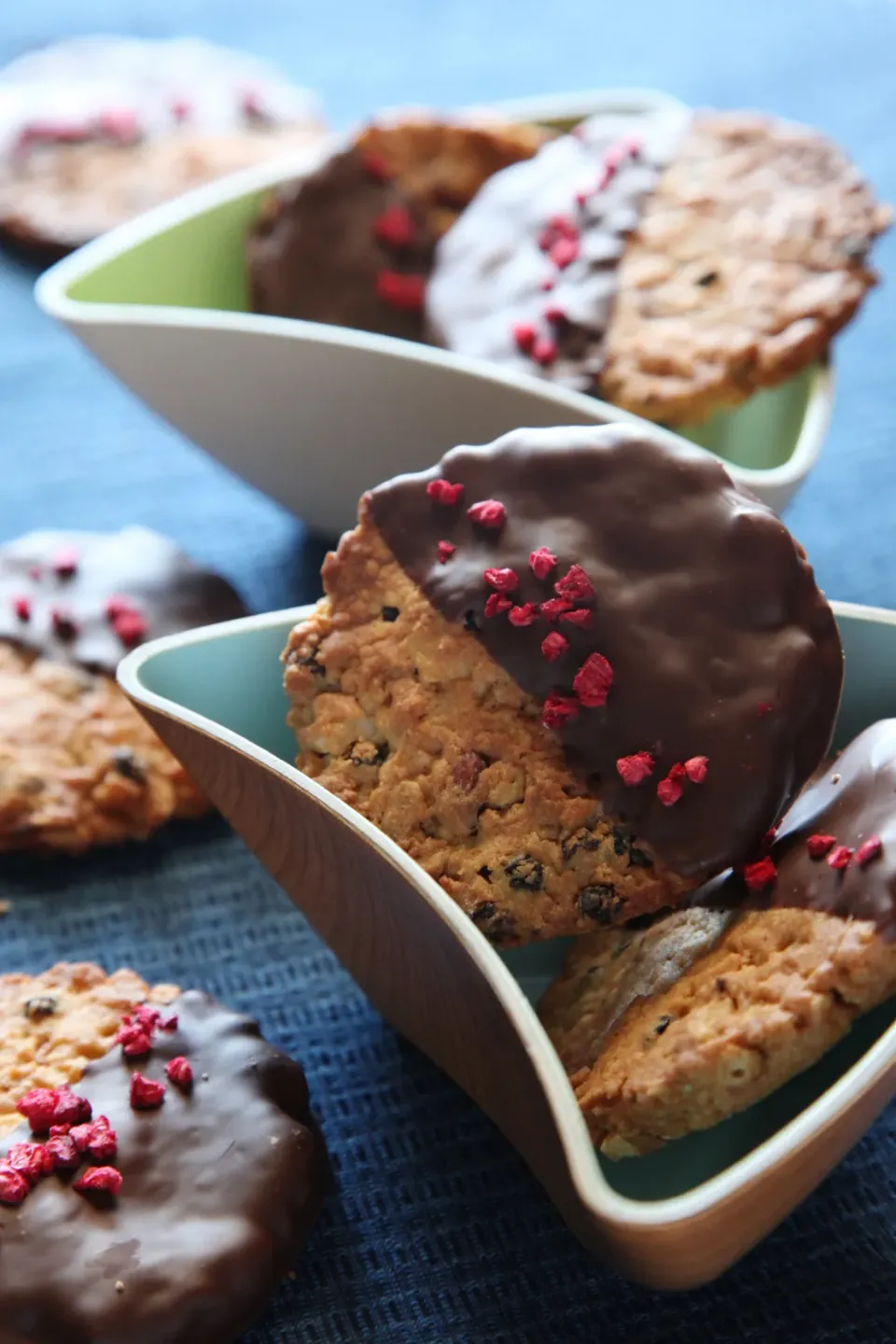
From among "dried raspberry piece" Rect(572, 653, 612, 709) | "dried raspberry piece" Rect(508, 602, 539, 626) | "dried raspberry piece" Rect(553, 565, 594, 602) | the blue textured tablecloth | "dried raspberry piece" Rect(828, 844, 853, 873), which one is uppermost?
"dried raspberry piece" Rect(553, 565, 594, 602)

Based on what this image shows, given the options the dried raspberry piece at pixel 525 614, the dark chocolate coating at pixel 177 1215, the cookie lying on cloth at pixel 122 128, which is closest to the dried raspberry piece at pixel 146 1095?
the dark chocolate coating at pixel 177 1215

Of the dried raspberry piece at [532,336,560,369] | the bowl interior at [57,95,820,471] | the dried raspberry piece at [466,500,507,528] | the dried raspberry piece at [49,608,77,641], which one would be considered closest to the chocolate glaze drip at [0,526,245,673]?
the dried raspberry piece at [49,608,77,641]

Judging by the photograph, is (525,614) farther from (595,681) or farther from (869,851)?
(869,851)

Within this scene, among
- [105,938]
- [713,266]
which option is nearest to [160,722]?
[105,938]

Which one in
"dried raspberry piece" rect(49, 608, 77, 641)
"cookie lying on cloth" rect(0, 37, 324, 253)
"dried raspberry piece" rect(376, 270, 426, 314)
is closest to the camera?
"dried raspberry piece" rect(49, 608, 77, 641)

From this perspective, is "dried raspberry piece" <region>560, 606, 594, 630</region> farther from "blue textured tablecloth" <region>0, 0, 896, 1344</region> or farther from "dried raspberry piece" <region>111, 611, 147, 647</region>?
"dried raspberry piece" <region>111, 611, 147, 647</region>

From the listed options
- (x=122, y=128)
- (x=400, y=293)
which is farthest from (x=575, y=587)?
(x=122, y=128)

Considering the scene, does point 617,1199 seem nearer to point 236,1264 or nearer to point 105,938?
point 236,1264

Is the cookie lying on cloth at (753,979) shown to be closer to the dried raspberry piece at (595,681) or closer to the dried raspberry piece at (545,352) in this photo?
the dried raspberry piece at (595,681)
